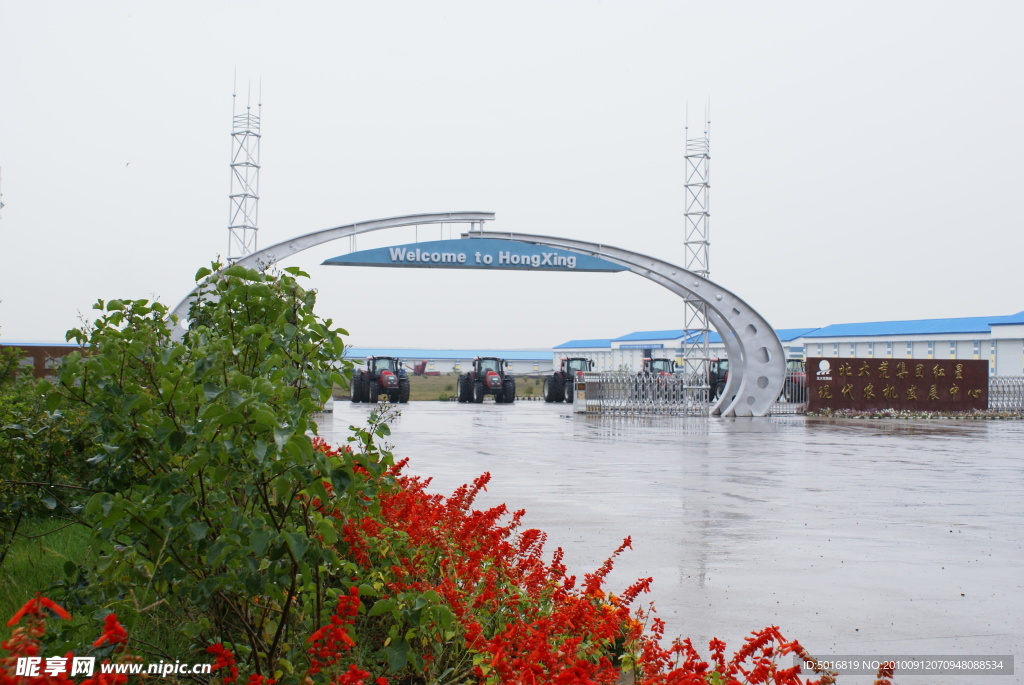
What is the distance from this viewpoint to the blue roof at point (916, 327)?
5119 cm

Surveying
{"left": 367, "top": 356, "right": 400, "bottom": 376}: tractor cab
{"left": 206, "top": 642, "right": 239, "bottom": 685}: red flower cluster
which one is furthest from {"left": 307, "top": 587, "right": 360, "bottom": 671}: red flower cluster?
{"left": 367, "top": 356, "right": 400, "bottom": 376}: tractor cab

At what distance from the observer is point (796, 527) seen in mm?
8227

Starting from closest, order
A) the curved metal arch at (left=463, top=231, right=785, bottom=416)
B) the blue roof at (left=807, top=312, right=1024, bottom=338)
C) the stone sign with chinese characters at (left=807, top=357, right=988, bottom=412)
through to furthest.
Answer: the curved metal arch at (left=463, top=231, right=785, bottom=416), the stone sign with chinese characters at (left=807, top=357, right=988, bottom=412), the blue roof at (left=807, top=312, right=1024, bottom=338)

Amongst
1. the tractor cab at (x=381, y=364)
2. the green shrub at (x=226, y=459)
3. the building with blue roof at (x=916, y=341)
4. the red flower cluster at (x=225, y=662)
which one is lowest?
the red flower cluster at (x=225, y=662)

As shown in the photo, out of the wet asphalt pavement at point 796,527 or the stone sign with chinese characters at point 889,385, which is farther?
the stone sign with chinese characters at point 889,385

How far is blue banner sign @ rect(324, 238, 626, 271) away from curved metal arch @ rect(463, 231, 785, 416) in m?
0.48

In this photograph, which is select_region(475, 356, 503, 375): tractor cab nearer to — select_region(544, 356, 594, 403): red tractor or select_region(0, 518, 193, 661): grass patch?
select_region(544, 356, 594, 403): red tractor

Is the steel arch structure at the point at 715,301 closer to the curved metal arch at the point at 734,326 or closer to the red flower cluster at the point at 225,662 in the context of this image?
the curved metal arch at the point at 734,326

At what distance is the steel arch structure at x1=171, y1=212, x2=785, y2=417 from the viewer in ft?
81.3

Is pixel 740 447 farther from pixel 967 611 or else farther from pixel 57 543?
pixel 57 543

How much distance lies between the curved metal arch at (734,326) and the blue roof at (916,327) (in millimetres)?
26266

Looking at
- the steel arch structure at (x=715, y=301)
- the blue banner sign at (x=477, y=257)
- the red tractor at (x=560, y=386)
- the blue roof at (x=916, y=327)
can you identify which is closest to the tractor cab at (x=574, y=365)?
the red tractor at (x=560, y=386)

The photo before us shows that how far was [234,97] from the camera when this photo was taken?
28.9m

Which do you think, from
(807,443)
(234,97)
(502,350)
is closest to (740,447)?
(807,443)
